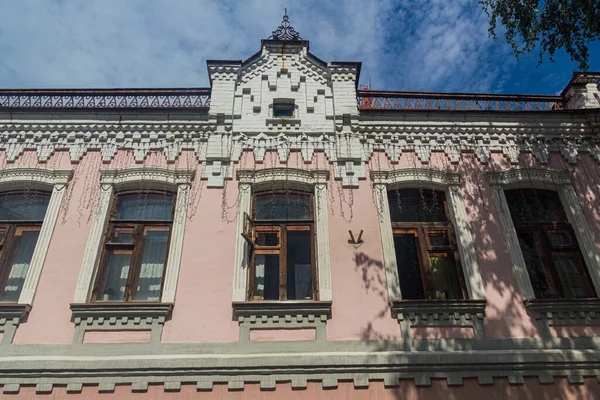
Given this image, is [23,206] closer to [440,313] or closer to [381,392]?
[381,392]

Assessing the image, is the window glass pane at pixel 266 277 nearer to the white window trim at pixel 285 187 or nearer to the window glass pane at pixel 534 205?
the white window trim at pixel 285 187

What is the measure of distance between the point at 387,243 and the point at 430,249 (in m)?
0.77

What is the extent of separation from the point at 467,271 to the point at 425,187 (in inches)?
65.8

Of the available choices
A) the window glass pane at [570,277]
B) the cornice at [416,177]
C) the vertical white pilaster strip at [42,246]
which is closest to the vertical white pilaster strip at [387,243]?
the cornice at [416,177]

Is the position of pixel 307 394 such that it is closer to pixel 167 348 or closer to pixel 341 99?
pixel 167 348

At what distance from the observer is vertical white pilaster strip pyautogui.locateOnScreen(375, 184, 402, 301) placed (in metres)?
6.11

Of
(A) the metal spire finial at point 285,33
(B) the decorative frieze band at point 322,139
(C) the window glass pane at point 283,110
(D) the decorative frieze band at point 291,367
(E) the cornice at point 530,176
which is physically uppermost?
(A) the metal spire finial at point 285,33

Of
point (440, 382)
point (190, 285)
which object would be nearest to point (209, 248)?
point (190, 285)

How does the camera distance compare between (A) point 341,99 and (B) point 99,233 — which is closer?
(B) point 99,233

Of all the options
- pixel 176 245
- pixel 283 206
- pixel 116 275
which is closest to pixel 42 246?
pixel 116 275

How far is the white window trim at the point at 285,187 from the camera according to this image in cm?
607

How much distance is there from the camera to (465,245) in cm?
657

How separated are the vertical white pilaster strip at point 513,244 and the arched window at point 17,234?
7494mm

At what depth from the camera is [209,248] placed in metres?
6.39
